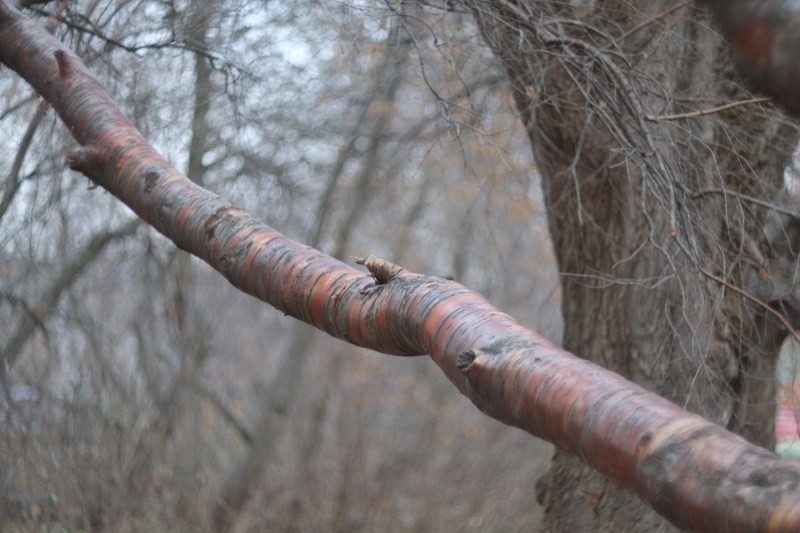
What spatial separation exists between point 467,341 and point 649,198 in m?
3.65

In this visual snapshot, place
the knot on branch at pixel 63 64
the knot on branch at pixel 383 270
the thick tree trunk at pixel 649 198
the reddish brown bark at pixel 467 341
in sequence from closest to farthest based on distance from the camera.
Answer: the reddish brown bark at pixel 467 341
the knot on branch at pixel 383 270
the knot on branch at pixel 63 64
the thick tree trunk at pixel 649 198

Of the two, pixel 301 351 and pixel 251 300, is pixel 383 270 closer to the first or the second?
pixel 251 300

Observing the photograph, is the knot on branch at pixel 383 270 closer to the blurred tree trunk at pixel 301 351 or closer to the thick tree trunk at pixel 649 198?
the thick tree trunk at pixel 649 198

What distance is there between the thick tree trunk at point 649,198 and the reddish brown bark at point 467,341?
5.29ft

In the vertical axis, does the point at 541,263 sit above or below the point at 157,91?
above

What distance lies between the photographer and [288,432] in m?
11.5

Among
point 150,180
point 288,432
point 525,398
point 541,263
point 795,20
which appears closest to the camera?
point 795,20

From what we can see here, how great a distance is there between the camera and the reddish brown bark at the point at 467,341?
4.93 ft

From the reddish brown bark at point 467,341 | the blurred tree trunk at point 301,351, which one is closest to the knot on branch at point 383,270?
the reddish brown bark at point 467,341

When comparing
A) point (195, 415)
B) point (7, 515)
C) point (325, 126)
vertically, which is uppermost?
point (325, 126)

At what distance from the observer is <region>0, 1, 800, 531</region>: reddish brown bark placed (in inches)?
59.2

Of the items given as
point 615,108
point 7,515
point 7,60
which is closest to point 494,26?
→ point 615,108

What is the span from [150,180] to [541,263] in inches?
410

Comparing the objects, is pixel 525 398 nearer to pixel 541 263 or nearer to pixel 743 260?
pixel 743 260
